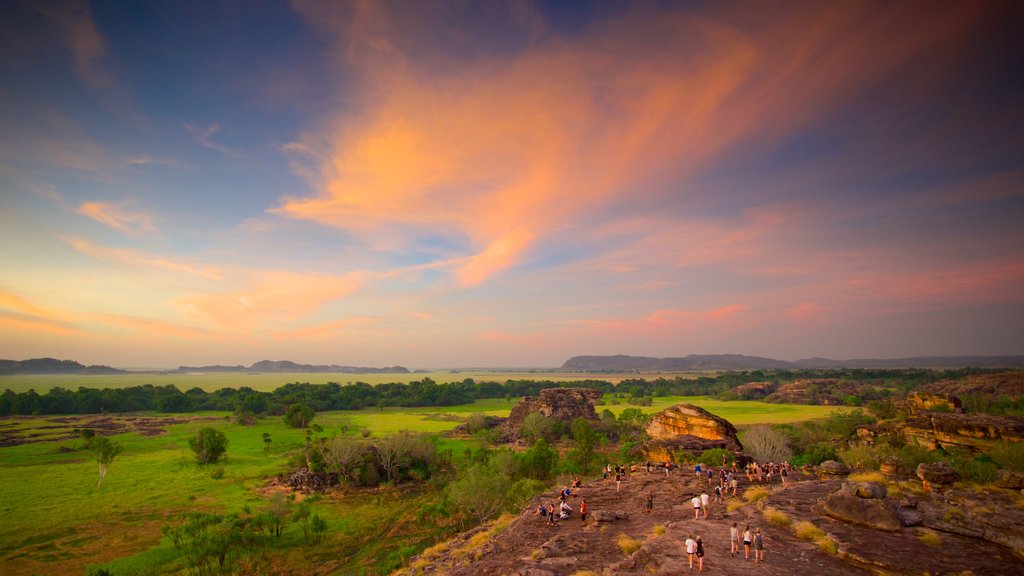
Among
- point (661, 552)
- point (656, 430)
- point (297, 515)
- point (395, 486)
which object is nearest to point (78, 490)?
point (297, 515)

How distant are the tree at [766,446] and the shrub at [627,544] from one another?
4624cm

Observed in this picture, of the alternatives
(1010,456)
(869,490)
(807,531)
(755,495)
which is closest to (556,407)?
(1010,456)

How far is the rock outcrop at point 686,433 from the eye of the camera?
58.2 meters

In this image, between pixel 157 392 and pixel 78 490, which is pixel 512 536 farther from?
pixel 157 392

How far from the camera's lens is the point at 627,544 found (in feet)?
77.3

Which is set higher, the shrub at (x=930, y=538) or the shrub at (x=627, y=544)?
the shrub at (x=930, y=538)

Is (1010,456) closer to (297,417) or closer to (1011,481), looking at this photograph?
(1011,481)

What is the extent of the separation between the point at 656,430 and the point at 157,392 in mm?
192658

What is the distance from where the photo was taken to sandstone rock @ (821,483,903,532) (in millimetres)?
22109

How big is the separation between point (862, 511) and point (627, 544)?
13.0 m

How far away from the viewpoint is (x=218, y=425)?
119 m

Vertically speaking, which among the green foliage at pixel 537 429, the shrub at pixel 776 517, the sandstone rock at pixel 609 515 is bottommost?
the green foliage at pixel 537 429

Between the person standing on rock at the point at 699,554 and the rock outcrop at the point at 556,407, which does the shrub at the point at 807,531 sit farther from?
the rock outcrop at the point at 556,407

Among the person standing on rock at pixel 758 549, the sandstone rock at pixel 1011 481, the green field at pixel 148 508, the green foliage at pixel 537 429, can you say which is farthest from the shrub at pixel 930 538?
the green foliage at pixel 537 429
